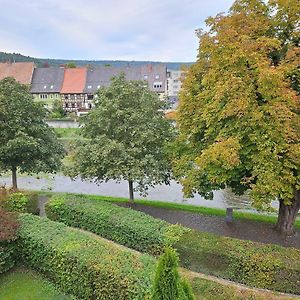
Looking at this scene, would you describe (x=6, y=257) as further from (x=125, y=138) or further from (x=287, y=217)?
(x=287, y=217)

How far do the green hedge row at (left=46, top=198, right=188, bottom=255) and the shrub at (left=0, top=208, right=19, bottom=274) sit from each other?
2474mm

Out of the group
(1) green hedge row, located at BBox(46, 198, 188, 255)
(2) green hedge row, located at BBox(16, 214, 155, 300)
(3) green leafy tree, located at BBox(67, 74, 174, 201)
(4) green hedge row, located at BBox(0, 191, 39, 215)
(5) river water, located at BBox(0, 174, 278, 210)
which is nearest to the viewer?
(2) green hedge row, located at BBox(16, 214, 155, 300)

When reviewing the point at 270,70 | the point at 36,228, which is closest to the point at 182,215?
the point at 36,228

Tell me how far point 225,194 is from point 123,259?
15024mm

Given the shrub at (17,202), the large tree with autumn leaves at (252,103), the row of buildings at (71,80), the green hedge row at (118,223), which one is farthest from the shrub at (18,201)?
the row of buildings at (71,80)

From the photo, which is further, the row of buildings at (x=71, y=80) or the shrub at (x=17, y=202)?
the row of buildings at (x=71, y=80)

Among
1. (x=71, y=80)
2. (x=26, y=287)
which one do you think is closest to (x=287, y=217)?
(x=26, y=287)

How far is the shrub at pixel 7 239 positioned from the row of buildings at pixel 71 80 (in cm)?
4684

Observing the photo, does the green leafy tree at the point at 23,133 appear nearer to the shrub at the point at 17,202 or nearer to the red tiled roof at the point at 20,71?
the shrub at the point at 17,202

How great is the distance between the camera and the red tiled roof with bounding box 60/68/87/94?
58.9m

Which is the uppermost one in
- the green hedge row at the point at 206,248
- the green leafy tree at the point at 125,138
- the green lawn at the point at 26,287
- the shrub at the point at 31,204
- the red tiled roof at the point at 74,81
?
the red tiled roof at the point at 74,81

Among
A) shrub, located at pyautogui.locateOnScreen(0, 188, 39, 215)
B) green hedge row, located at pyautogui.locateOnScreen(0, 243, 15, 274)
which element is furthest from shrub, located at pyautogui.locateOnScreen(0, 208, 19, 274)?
shrub, located at pyautogui.locateOnScreen(0, 188, 39, 215)

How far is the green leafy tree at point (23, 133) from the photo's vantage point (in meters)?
17.6

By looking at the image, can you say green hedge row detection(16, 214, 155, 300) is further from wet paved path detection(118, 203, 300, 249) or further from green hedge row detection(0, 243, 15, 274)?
wet paved path detection(118, 203, 300, 249)
